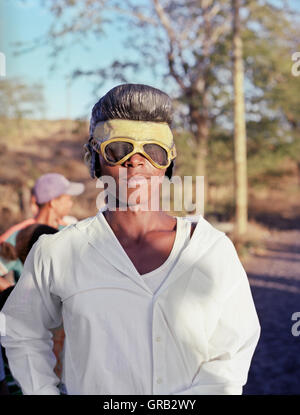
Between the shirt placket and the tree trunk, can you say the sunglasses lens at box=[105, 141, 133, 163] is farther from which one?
the tree trunk

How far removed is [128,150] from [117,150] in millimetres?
36

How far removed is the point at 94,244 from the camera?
55.5 inches

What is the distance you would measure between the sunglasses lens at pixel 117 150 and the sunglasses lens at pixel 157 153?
6cm

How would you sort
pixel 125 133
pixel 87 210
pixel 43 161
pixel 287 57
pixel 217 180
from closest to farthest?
pixel 125 133 < pixel 287 57 < pixel 217 180 < pixel 87 210 < pixel 43 161

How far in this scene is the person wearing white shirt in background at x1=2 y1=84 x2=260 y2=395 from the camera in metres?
1.33

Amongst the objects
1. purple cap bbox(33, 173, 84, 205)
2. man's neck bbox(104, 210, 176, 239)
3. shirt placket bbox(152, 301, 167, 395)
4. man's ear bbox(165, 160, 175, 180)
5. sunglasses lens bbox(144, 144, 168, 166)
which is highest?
sunglasses lens bbox(144, 144, 168, 166)

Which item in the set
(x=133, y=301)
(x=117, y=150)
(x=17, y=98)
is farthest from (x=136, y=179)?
(x=17, y=98)

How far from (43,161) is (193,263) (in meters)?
35.9

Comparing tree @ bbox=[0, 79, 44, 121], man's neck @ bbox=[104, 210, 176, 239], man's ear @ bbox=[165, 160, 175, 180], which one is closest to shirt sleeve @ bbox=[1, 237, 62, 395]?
man's neck @ bbox=[104, 210, 176, 239]

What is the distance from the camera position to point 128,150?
147cm

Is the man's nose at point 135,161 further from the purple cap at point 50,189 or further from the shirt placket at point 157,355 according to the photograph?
the purple cap at point 50,189

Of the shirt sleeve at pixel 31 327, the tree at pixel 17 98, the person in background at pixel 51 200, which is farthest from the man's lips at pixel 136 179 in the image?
the tree at pixel 17 98

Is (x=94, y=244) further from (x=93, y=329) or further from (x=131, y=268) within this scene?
(x=93, y=329)
